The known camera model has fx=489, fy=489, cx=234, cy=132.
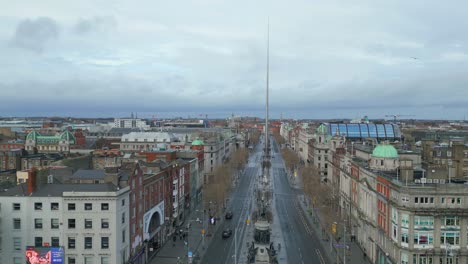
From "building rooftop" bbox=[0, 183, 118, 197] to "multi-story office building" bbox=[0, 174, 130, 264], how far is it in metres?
0.34

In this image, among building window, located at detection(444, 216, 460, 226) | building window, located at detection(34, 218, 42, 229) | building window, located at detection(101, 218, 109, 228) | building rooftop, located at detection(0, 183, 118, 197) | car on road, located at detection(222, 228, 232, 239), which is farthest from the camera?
car on road, located at detection(222, 228, 232, 239)

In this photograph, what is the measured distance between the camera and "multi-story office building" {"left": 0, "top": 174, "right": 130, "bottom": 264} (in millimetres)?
68500

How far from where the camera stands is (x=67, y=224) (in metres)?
68.9

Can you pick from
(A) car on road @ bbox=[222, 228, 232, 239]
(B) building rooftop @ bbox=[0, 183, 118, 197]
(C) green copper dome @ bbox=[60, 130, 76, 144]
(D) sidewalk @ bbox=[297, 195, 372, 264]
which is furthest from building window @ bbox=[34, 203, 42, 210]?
(C) green copper dome @ bbox=[60, 130, 76, 144]

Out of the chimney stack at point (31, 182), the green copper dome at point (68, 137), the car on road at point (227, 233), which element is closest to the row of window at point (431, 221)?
the car on road at point (227, 233)

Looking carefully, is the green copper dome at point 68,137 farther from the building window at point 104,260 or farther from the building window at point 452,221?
the building window at point 452,221

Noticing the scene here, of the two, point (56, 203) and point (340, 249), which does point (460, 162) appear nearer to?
point (340, 249)

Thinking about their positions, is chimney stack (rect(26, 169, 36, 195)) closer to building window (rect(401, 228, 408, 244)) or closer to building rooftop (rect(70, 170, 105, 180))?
building rooftop (rect(70, 170, 105, 180))

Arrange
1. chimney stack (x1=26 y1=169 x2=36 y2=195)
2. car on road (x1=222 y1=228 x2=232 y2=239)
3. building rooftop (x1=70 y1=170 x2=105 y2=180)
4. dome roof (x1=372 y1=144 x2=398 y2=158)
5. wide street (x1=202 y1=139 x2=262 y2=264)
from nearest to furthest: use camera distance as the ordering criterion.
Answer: chimney stack (x1=26 y1=169 x2=36 y2=195) → building rooftop (x1=70 y1=170 x2=105 y2=180) → wide street (x1=202 y1=139 x2=262 y2=264) → dome roof (x1=372 y1=144 x2=398 y2=158) → car on road (x1=222 y1=228 x2=232 y2=239)

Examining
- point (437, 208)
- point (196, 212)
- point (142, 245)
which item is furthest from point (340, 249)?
point (196, 212)

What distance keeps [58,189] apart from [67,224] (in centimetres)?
576

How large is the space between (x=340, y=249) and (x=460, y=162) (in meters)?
42.6

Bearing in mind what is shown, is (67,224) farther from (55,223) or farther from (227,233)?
(227,233)

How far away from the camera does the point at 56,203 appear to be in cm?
6906
